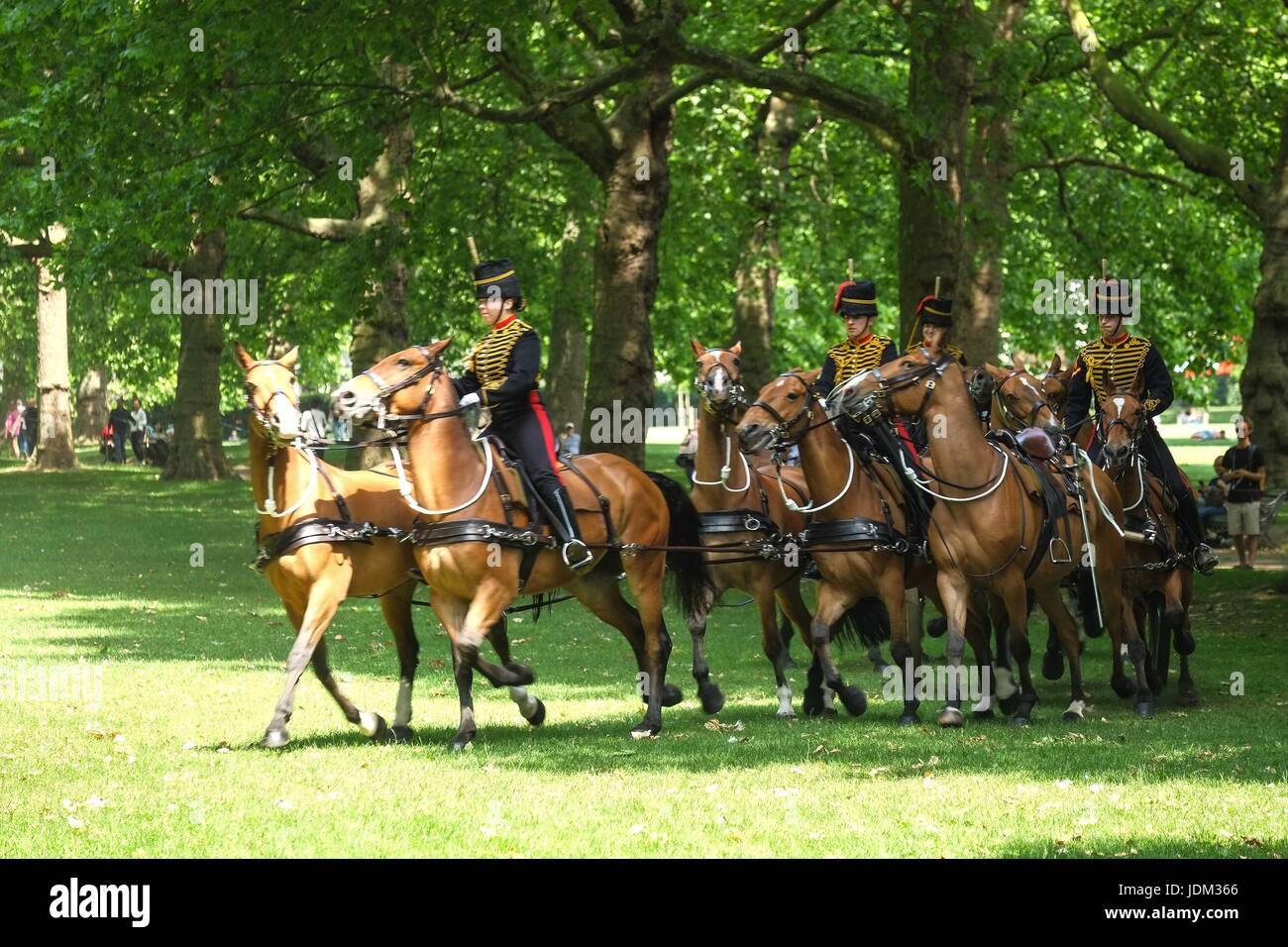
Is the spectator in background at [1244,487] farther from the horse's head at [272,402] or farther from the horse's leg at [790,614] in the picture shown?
the horse's head at [272,402]

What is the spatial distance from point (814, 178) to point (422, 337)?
1009cm

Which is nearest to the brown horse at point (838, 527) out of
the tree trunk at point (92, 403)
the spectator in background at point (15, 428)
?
the tree trunk at point (92, 403)

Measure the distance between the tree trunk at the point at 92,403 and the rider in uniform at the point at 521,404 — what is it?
199 feet

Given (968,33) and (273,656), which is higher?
(968,33)

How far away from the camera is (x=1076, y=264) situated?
39.3 metres

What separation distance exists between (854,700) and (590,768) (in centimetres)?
333

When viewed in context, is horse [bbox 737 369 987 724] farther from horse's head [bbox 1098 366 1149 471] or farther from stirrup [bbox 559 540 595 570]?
horse's head [bbox 1098 366 1149 471]

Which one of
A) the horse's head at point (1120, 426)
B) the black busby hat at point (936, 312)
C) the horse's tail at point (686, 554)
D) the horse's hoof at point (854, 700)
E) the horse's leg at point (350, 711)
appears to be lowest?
the horse's hoof at point (854, 700)

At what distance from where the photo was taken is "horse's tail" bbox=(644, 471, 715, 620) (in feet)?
49.2

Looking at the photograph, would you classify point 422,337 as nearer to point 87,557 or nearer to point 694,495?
point 87,557

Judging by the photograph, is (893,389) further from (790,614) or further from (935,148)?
(935,148)

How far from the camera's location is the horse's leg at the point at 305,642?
12.6m

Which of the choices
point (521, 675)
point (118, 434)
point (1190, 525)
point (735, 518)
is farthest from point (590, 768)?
point (118, 434)

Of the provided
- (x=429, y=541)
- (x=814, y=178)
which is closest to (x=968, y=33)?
(x=429, y=541)
